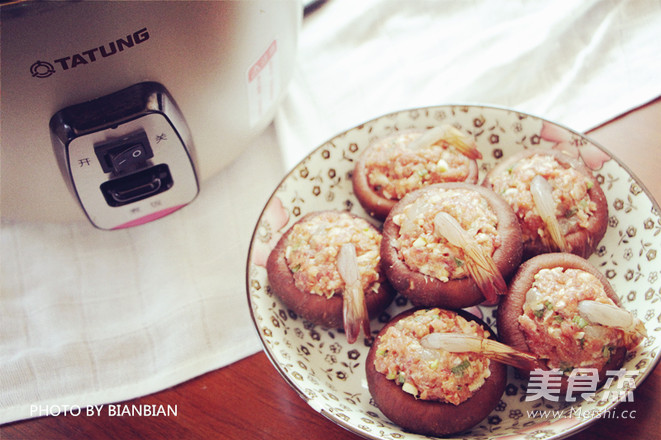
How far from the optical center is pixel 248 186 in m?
1.21

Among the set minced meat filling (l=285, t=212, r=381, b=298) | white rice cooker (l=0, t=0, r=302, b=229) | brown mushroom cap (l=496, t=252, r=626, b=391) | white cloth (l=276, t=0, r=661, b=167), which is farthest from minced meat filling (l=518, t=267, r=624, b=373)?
white rice cooker (l=0, t=0, r=302, b=229)

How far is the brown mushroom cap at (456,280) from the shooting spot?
853mm

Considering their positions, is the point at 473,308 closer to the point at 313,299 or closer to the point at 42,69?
the point at 313,299

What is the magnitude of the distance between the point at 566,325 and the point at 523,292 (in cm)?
8

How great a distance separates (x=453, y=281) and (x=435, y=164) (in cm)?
25

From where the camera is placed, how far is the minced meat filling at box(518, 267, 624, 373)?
792mm

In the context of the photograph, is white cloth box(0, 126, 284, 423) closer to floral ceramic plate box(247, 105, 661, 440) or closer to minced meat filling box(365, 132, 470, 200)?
floral ceramic plate box(247, 105, 661, 440)

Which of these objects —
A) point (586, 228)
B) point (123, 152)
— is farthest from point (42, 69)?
point (586, 228)

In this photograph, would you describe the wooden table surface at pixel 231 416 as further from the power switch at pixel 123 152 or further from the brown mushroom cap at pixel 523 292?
the power switch at pixel 123 152

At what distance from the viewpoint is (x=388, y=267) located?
2.94ft

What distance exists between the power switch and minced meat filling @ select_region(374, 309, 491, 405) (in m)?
0.48

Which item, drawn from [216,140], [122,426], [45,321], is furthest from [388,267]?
[45,321]

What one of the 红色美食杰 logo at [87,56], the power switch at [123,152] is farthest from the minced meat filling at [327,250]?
the 红色美食杰 logo at [87,56]

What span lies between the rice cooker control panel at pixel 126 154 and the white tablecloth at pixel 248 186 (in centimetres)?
14
